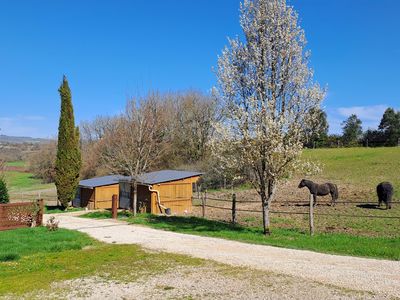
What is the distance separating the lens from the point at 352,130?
224ft

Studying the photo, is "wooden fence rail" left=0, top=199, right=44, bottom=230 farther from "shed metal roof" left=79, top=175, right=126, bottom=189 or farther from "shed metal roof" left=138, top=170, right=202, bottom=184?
"shed metal roof" left=79, top=175, right=126, bottom=189

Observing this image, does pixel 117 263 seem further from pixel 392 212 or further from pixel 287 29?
pixel 392 212

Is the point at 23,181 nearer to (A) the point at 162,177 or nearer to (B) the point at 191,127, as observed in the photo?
(B) the point at 191,127

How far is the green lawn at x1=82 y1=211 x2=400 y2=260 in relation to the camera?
12398mm

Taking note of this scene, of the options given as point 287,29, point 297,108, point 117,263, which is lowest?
point 117,263

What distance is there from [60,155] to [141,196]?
8.19m

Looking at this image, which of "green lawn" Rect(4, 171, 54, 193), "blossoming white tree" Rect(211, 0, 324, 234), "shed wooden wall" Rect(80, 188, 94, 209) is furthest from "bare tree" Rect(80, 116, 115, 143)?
"blossoming white tree" Rect(211, 0, 324, 234)

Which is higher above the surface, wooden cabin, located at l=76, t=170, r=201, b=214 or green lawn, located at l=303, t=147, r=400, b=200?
green lawn, located at l=303, t=147, r=400, b=200

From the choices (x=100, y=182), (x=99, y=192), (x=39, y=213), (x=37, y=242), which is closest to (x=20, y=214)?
(x=39, y=213)

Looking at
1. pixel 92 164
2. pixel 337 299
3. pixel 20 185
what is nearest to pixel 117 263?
pixel 337 299

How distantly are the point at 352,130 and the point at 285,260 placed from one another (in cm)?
6258

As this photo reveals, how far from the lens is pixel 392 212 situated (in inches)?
818

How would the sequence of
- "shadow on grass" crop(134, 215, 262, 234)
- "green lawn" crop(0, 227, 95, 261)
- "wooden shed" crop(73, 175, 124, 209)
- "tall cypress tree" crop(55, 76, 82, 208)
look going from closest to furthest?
1. "green lawn" crop(0, 227, 95, 261)
2. "shadow on grass" crop(134, 215, 262, 234)
3. "tall cypress tree" crop(55, 76, 82, 208)
4. "wooden shed" crop(73, 175, 124, 209)

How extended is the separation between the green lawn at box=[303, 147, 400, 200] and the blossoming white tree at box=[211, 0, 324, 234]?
9.64m
